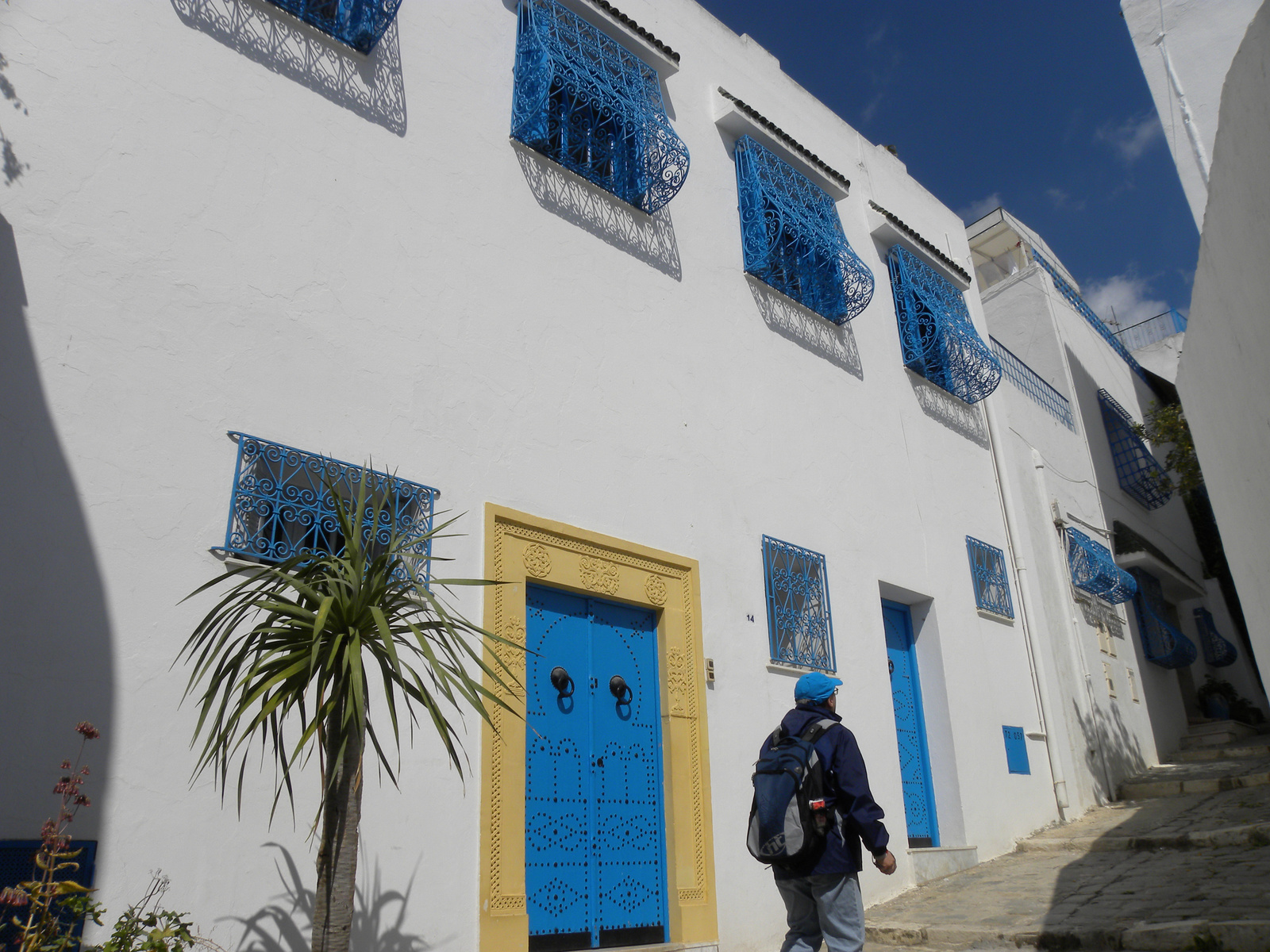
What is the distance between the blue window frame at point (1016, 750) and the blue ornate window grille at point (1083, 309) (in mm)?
7192

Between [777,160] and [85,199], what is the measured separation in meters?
5.55

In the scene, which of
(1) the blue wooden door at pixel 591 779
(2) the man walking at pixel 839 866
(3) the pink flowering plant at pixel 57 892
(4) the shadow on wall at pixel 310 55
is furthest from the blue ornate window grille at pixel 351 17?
(2) the man walking at pixel 839 866

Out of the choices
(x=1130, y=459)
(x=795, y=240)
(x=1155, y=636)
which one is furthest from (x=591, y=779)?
(x=1130, y=459)

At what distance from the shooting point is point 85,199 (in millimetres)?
4195

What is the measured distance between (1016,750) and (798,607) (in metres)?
3.08

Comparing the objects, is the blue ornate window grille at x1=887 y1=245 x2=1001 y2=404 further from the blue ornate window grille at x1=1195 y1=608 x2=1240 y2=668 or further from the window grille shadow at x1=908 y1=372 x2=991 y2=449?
the blue ornate window grille at x1=1195 y1=608 x2=1240 y2=668

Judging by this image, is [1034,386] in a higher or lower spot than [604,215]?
higher

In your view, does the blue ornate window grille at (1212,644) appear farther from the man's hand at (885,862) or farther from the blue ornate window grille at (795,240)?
the man's hand at (885,862)

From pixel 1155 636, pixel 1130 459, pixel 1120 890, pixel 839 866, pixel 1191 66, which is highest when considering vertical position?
pixel 1191 66

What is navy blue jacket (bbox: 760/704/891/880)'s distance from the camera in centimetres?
356

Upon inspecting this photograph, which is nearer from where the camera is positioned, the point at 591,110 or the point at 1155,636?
the point at 591,110

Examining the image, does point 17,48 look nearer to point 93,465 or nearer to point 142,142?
point 142,142

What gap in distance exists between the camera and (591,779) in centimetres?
536

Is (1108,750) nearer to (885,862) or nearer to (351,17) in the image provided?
(885,862)
